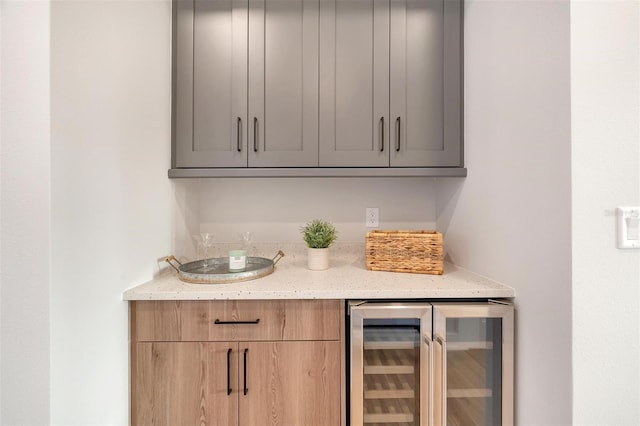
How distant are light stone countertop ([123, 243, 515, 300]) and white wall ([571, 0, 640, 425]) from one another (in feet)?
0.86

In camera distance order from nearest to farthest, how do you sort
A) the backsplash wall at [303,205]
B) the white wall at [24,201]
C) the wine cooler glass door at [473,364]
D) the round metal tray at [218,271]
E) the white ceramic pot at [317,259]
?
the white wall at [24,201] < the wine cooler glass door at [473,364] < the round metal tray at [218,271] < the white ceramic pot at [317,259] < the backsplash wall at [303,205]

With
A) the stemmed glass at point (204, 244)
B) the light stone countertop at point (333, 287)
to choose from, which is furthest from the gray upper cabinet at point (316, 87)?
the light stone countertop at point (333, 287)

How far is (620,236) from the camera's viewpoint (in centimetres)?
80

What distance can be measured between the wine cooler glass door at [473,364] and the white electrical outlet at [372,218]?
0.73 meters

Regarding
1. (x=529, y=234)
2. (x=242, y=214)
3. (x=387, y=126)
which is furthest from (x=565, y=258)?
(x=242, y=214)

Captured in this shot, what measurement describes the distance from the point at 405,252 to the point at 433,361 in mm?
483

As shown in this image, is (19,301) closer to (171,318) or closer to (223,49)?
(171,318)

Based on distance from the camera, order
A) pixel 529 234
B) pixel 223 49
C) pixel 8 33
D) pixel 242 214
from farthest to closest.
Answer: pixel 242 214, pixel 223 49, pixel 529 234, pixel 8 33

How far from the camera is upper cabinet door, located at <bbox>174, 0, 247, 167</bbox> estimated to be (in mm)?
1349

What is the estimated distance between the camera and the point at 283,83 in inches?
53.8

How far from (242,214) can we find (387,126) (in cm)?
101

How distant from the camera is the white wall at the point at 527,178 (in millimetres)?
832

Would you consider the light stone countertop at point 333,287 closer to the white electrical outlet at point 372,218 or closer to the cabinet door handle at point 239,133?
the white electrical outlet at point 372,218

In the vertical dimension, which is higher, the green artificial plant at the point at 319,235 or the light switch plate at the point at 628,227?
the light switch plate at the point at 628,227
